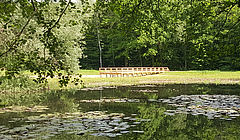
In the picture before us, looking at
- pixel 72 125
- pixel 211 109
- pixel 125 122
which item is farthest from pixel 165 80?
pixel 72 125

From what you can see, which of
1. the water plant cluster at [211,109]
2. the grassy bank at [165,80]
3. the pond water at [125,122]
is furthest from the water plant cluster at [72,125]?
the grassy bank at [165,80]

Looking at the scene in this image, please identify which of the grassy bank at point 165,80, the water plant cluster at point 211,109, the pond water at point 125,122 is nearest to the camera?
the pond water at point 125,122

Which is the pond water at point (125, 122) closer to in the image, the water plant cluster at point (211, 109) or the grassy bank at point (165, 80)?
the water plant cluster at point (211, 109)

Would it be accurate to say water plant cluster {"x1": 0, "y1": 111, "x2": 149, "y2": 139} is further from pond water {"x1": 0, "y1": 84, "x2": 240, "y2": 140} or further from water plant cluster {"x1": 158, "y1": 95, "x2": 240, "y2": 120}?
water plant cluster {"x1": 158, "y1": 95, "x2": 240, "y2": 120}

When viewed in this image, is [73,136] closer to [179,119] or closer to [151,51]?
[179,119]

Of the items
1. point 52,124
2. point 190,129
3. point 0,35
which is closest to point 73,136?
point 52,124

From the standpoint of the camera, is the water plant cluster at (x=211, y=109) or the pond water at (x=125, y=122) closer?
the pond water at (x=125, y=122)

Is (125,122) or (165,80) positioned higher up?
(165,80)

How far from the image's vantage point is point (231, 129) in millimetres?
7961

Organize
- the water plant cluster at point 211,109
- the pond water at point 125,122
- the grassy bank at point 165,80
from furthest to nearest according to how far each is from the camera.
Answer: the grassy bank at point 165,80
the water plant cluster at point 211,109
the pond water at point 125,122

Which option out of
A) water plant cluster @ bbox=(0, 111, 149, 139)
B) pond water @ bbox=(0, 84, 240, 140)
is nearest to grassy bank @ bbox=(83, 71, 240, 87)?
pond water @ bbox=(0, 84, 240, 140)

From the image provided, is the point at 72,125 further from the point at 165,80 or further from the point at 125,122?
the point at 165,80

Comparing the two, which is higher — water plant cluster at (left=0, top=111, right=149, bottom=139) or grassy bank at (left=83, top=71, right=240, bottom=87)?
grassy bank at (left=83, top=71, right=240, bottom=87)

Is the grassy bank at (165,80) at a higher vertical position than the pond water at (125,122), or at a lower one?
higher
